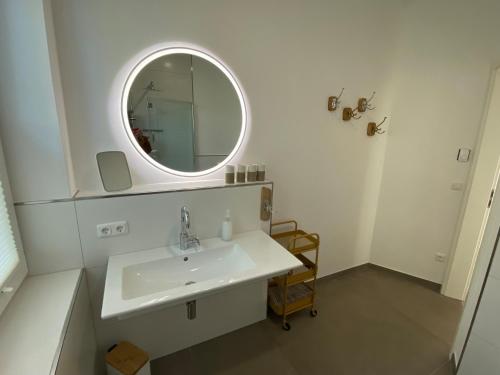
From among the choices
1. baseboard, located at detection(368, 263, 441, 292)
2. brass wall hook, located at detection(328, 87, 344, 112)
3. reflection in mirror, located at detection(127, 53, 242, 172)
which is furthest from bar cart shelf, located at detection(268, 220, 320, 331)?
baseboard, located at detection(368, 263, 441, 292)

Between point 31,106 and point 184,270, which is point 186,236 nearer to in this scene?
point 184,270

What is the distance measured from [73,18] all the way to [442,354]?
2929 millimetres

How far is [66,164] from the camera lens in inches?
43.4

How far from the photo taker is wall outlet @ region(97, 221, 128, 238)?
1214 mm

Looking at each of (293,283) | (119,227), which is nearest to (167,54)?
(119,227)

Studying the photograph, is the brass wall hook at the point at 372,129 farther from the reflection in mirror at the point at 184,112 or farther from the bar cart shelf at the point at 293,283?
the reflection in mirror at the point at 184,112

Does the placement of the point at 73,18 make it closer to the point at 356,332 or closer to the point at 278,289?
the point at 278,289

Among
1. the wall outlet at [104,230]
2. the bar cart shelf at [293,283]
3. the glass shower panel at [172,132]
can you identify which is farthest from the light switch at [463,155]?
the wall outlet at [104,230]

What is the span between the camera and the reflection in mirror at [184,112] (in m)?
1.35

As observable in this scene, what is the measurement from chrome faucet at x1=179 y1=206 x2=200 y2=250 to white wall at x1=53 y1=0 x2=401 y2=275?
0.92ft

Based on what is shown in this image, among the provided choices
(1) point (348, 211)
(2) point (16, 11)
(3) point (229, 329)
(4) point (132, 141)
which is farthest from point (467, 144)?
(2) point (16, 11)

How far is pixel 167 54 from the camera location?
4.42 feet

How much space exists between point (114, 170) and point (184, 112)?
1.76ft

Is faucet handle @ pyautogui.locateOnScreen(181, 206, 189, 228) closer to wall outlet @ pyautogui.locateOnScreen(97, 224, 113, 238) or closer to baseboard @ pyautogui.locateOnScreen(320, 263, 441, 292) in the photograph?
wall outlet @ pyautogui.locateOnScreen(97, 224, 113, 238)
